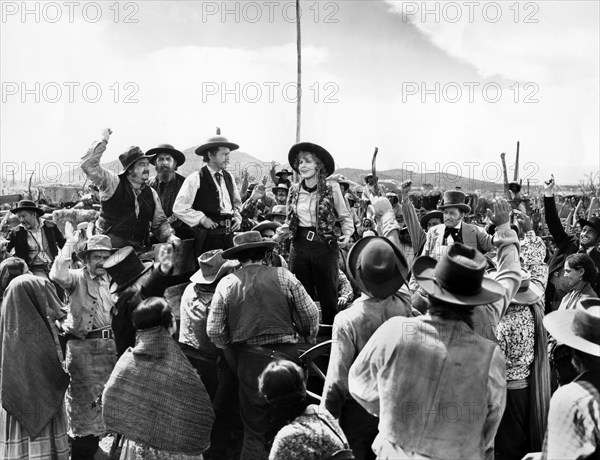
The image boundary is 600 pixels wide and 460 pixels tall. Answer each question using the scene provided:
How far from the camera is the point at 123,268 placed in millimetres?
4871

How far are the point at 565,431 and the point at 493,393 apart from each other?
38 centimetres

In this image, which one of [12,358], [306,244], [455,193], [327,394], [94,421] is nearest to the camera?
[327,394]

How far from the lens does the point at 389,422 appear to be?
2775 mm

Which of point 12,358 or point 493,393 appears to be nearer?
point 493,393

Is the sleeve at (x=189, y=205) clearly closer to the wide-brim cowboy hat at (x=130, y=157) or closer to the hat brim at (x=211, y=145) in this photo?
the hat brim at (x=211, y=145)

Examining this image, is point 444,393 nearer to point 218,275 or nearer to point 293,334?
point 293,334

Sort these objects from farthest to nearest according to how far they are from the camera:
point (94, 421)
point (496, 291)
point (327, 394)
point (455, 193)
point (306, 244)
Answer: point (455, 193) → point (306, 244) → point (94, 421) → point (327, 394) → point (496, 291)

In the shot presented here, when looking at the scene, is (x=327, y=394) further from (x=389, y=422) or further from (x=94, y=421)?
(x=94, y=421)

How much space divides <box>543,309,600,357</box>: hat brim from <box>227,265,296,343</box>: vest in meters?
1.86

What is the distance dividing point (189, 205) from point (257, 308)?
1.93 meters

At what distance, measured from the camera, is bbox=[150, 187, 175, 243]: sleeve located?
594 cm

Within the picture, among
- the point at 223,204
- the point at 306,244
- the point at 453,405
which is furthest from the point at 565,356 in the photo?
the point at 223,204

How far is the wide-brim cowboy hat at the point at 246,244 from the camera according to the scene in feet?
14.4

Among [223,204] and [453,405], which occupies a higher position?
[223,204]
